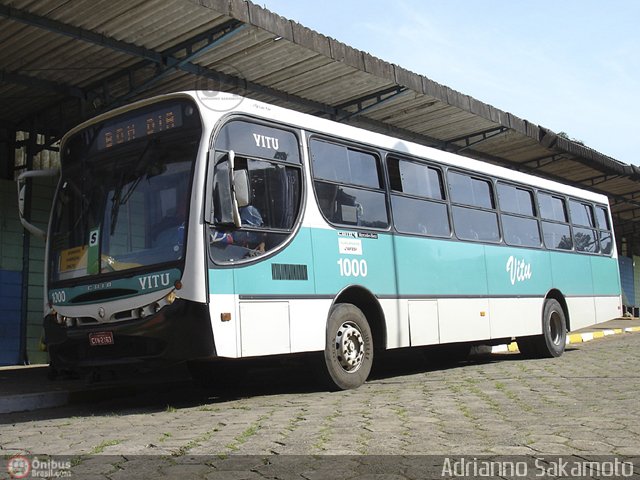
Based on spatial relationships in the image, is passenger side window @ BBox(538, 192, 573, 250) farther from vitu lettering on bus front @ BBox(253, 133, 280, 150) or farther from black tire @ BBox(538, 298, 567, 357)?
vitu lettering on bus front @ BBox(253, 133, 280, 150)

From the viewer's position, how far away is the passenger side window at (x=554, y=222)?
1284 centimetres

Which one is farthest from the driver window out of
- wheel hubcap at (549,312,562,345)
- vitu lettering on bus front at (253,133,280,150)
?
wheel hubcap at (549,312,562,345)

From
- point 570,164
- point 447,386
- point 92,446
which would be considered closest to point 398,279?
point 447,386

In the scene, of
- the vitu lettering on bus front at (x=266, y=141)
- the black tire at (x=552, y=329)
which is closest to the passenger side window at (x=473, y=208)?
the black tire at (x=552, y=329)

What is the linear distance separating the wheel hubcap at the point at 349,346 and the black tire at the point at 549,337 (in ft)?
17.1

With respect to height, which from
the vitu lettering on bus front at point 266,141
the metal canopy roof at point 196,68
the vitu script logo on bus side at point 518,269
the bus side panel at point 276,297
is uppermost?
the metal canopy roof at point 196,68

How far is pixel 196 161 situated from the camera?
6.69m

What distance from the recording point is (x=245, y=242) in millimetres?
6938

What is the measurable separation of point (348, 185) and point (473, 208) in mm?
3089

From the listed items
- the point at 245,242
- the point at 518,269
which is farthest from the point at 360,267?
the point at 518,269

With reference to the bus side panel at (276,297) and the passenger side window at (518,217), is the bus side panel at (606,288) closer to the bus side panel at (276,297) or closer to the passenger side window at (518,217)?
the passenger side window at (518,217)

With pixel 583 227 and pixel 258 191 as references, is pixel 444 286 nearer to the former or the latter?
pixel 258 191

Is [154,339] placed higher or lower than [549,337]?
higher

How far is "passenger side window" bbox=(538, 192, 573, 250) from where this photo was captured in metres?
12.8
